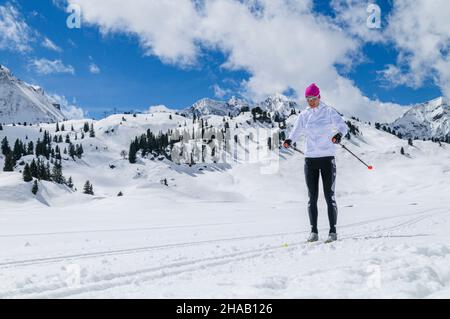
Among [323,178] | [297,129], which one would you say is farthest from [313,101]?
[323,178]

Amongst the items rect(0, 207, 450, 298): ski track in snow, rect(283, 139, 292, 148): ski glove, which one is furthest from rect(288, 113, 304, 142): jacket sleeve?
rect(0, 207, 450, 298): ski track in snow

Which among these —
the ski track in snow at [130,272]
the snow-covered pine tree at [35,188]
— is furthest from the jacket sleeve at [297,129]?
the snow-covered pine tree at [35,188]

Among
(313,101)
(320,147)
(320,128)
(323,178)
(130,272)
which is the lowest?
(130,272)

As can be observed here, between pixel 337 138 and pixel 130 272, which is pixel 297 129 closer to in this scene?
pixel 337 138

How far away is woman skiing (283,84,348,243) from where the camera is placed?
25.8 feet

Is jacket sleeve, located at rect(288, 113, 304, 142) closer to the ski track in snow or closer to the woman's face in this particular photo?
the woman's face

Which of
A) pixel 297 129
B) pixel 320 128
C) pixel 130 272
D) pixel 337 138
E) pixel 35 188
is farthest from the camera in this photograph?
pixel 35 188

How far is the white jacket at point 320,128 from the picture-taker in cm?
789

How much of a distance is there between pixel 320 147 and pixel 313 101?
36.4 inches

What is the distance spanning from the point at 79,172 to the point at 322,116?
540 ft

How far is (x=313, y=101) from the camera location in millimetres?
8148

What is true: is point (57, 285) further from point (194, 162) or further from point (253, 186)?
point (194, 162)
